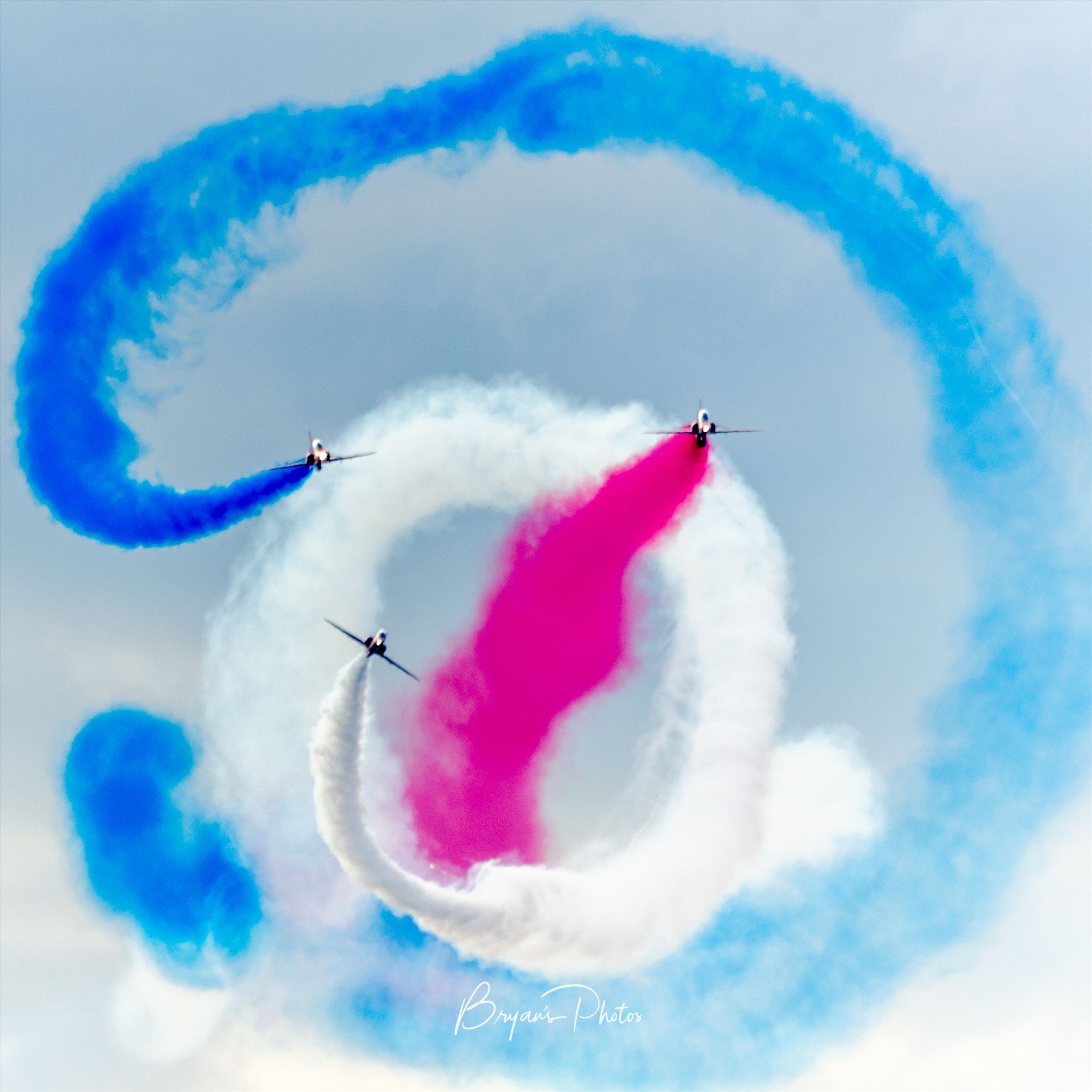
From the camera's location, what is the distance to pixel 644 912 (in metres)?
40.5

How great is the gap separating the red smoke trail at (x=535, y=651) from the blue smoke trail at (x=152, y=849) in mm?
10270

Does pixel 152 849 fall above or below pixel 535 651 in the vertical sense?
below

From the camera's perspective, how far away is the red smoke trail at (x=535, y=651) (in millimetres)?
40938

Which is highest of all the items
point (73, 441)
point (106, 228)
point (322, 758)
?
point (106, 228)

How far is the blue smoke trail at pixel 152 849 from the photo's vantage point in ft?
142

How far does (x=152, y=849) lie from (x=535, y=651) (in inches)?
785

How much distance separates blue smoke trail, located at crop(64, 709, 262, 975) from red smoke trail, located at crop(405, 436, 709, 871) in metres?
10.3

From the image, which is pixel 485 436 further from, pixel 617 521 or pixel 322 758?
pixel 322 758

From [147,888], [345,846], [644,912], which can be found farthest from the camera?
[147,888]

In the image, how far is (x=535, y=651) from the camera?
41.2 meters

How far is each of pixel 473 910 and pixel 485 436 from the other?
19.7m

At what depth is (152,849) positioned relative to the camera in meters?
43.5

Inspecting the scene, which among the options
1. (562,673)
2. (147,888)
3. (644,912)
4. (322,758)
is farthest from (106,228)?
(644,912)

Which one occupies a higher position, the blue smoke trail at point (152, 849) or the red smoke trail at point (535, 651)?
the red smoke trail at point (535, 651)
